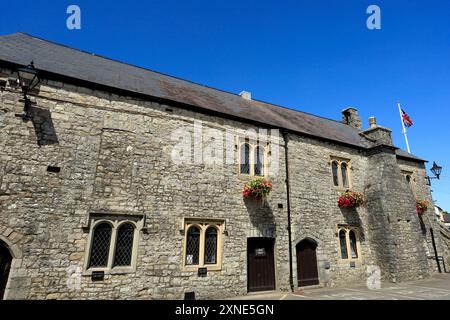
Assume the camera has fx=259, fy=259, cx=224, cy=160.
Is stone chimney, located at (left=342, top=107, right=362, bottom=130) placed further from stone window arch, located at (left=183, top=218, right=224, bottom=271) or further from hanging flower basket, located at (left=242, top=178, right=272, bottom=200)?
stone window arch, located at (left=183, top=218, right=224, bottom=271)

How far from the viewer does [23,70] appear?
21.9 feet

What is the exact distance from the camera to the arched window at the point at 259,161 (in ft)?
34.2

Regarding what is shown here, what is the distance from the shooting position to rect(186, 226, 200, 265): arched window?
828cm

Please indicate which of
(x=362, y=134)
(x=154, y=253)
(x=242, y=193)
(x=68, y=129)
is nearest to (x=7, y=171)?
(x=68, y=129)

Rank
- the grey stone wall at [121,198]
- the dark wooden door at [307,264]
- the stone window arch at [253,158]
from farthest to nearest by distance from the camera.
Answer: the stone window arch at [253,158] < the dark wooden door at [307,264] < the grey stone wall at [121,198]

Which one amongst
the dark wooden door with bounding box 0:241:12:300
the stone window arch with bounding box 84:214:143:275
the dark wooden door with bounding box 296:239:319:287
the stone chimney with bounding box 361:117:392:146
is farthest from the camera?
the stone chimney with bounding box 361:117:392:146

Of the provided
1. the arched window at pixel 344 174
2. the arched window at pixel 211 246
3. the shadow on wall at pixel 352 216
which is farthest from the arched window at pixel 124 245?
the arched window at pixel 344 174

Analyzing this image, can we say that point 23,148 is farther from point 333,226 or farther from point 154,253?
point 333,226

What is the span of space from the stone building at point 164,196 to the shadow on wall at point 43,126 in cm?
3

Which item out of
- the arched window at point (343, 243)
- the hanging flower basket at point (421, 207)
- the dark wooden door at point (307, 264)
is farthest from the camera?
the hanging flower basket at point (421, 207)

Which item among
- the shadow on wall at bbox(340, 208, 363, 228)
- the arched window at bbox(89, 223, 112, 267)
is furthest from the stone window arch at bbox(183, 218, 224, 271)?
the shadow on wall at bbox(340, 208, 363, 228)

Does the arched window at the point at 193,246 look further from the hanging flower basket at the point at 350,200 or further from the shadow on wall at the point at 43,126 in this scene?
the hanging flower basket at the point at 350,200

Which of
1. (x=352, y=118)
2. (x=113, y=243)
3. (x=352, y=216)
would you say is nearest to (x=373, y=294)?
(x=352, y=216)

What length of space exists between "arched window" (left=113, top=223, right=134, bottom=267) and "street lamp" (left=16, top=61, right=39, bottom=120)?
4130 millimetres
